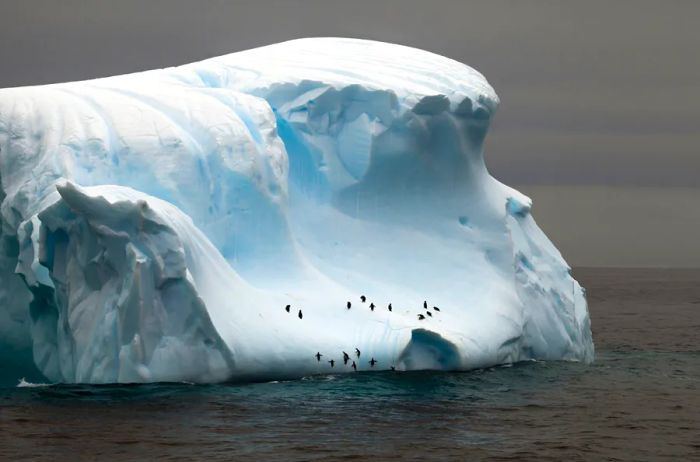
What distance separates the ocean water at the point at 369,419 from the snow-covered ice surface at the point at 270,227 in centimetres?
66

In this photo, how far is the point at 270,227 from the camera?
31.3 m

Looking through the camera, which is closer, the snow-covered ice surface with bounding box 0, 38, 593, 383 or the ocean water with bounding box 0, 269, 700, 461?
the ocean water with bounding box 0, 269, 700, 461

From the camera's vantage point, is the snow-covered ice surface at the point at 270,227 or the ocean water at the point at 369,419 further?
the snow-covered ice surface at the point at 270,227

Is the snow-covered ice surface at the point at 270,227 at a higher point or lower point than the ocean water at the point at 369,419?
higher

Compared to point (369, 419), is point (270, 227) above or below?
above

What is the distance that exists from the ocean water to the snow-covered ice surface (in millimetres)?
661

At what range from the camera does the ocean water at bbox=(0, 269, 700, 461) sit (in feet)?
81.3

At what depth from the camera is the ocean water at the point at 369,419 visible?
24.8 m

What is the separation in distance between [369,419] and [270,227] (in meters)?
5.64

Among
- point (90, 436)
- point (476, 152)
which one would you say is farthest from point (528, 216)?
point (90, 436)

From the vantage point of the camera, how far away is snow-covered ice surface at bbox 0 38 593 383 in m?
28.5

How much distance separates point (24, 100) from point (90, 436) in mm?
8899

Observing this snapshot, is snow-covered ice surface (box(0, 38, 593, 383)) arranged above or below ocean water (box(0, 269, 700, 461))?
above

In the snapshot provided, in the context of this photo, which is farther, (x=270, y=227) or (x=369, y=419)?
(x=270, y=227)
